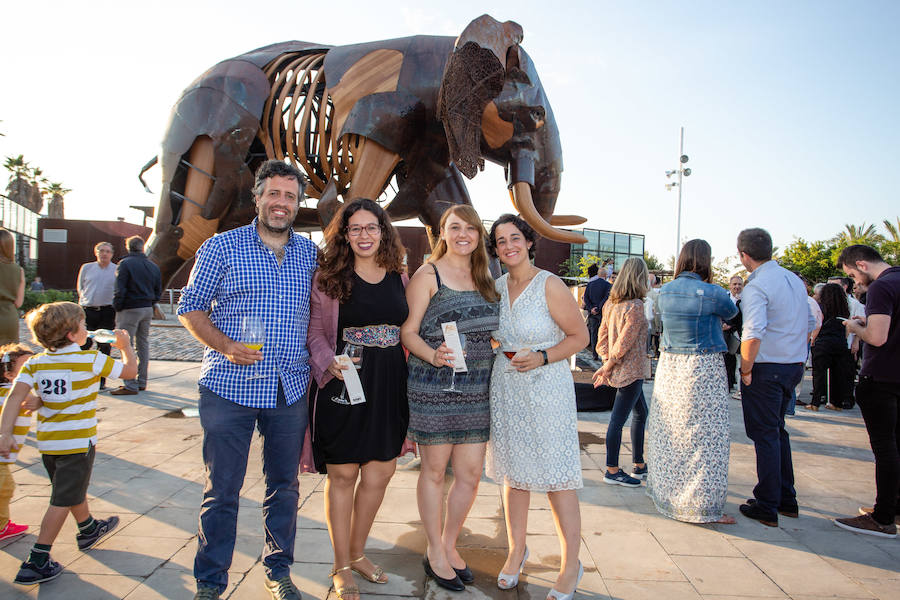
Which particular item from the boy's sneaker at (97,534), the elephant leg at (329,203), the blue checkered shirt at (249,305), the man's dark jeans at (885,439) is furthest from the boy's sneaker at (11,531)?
the man's dark jeans at (885,439)

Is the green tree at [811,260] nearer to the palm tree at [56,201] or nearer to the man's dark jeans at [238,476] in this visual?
the man's dark jeans at [238,476]

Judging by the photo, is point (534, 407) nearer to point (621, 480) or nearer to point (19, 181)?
point (621, 480)

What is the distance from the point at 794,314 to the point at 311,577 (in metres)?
3.25

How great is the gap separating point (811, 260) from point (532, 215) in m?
28.2

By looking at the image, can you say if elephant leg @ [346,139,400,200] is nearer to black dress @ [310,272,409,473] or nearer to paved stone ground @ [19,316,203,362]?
black dress @ [310,272,409,473]

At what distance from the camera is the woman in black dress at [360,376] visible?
2.51 m

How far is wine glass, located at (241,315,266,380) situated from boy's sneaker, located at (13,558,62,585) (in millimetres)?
1340

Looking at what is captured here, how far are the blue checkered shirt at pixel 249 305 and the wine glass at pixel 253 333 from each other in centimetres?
1

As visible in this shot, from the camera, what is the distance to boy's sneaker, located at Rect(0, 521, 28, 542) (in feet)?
9.45

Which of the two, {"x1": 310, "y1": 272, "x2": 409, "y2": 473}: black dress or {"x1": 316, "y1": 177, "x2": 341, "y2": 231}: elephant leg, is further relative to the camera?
{"x1": 316, "y1": 177, "x2": 341, "y2": 231}: elephant leg

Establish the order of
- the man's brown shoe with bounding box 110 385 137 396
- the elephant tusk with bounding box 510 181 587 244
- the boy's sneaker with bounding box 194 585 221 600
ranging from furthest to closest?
Result: the man's brown shoe with bounding box 110 385 137 396, the elephant tusk with bounding box 510 181 587 244, the boy's sneaker with bounding box 194 585 221 600

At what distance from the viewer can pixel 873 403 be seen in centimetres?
350

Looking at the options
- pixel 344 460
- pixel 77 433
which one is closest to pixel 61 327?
pixel 77 433

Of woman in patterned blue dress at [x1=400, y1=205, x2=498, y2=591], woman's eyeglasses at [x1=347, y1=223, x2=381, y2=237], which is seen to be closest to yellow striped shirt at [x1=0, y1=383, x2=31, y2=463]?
woman's eyeglasses at [x1=347, y1=223, x2=381, y2=237]
